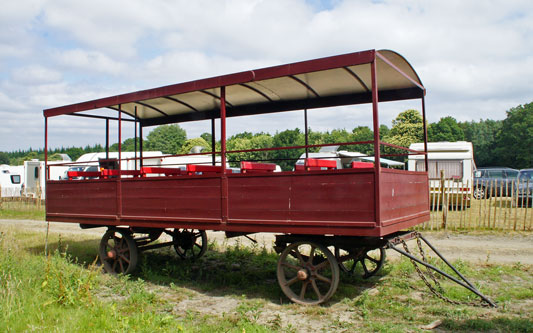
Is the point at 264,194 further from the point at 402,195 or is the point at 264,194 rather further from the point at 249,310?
the point at 402,195

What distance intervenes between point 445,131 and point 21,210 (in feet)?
167

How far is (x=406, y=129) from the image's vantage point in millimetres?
48750

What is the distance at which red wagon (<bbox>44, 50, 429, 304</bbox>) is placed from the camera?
591 cm

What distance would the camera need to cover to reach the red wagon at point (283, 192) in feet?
19.4

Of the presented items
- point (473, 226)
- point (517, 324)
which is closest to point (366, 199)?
point (517, 324)

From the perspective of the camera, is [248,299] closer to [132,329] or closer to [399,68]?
[132,329]

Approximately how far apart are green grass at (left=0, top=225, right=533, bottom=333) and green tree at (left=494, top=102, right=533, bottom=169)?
1719 inches

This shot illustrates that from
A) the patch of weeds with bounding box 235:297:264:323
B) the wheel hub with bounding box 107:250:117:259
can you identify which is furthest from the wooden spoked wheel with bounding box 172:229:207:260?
the patch of weeds with bounding box 235:297:264:323

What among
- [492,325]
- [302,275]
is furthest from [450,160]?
[492,325]

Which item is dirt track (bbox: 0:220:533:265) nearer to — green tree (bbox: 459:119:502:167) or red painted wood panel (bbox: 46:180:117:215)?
red painted wood panel (bbox: 46:180:117:215)

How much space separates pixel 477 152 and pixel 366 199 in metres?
55.4

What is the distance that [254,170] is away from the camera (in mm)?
7293

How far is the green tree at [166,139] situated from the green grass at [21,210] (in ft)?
179

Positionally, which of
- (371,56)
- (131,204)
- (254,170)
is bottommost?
(131,204)
